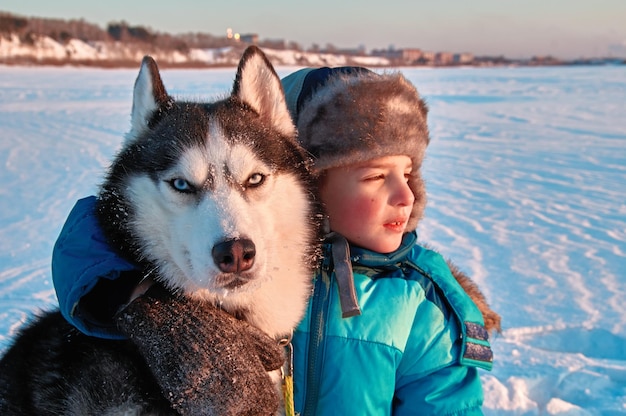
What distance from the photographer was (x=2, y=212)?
5.37 metres

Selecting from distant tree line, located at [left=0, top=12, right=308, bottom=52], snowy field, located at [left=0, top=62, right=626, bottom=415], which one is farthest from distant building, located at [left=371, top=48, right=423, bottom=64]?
snowy field, located at [left=0, top=62, right=626, bottom=415]

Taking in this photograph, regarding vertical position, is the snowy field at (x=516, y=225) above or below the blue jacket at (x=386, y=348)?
below

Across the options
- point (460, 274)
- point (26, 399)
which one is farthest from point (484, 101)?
point (26, 399)

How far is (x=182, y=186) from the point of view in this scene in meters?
1.53

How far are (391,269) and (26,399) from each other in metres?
1.23

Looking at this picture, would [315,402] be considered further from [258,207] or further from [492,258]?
[492,258]

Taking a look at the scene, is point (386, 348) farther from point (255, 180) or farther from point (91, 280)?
point (91, 280)

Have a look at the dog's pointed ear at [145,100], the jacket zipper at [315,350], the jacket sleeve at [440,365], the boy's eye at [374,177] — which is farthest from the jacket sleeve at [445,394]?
the dog's pointed ear at [145,100]

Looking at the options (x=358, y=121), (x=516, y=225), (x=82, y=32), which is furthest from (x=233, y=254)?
(x=82, y=32)

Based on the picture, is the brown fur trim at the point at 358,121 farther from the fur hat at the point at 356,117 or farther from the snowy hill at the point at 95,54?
the snowy hill at the point at 95,54

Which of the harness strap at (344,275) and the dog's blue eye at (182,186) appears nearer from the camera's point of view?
the dog's blue eye at (182,186)

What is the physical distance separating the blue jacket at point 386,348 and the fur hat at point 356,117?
373mm

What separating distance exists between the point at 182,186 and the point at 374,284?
754 mm

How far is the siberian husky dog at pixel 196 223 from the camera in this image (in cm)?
140
